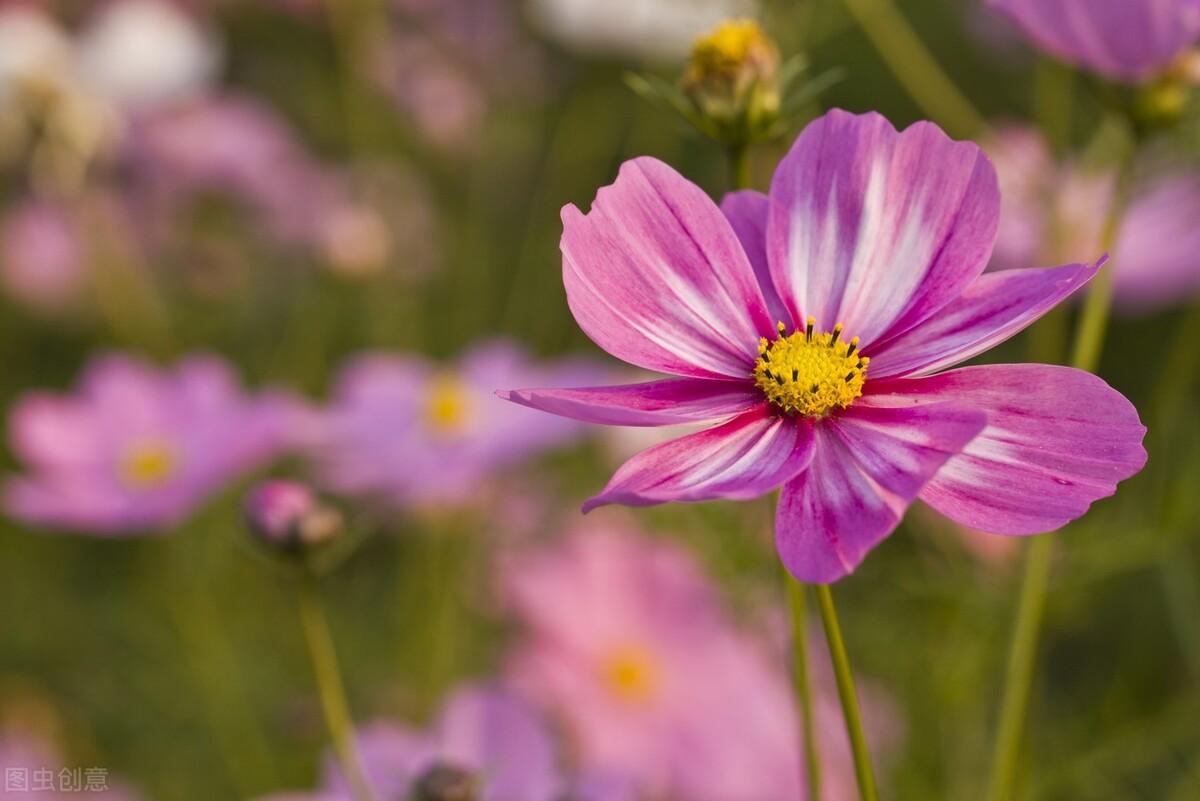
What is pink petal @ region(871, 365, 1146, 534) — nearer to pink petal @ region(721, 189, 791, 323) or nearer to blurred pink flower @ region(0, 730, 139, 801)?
pink petal @ region(721, 189, 791, 323)

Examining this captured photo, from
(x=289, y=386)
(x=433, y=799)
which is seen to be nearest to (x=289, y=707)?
(x=289, y=386)

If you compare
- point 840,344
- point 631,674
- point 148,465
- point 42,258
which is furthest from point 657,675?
point 42,258

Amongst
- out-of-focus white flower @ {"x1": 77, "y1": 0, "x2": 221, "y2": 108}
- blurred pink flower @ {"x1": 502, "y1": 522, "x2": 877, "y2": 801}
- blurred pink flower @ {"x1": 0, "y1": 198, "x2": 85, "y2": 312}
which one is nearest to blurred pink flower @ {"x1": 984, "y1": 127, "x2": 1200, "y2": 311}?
blurred pink flower @ {"x1": 502, "y1": 522, "x2": 877, "y2": 801}

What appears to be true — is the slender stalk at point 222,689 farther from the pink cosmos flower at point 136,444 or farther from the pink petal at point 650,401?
the pink petal at point 650,401

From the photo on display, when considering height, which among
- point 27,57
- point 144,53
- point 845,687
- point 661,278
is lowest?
point 845,687

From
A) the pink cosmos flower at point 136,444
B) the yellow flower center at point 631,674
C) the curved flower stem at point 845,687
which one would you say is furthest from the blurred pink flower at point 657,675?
the curved flower stem at point 845,687

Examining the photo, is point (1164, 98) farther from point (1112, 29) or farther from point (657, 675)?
point (657, 675)
